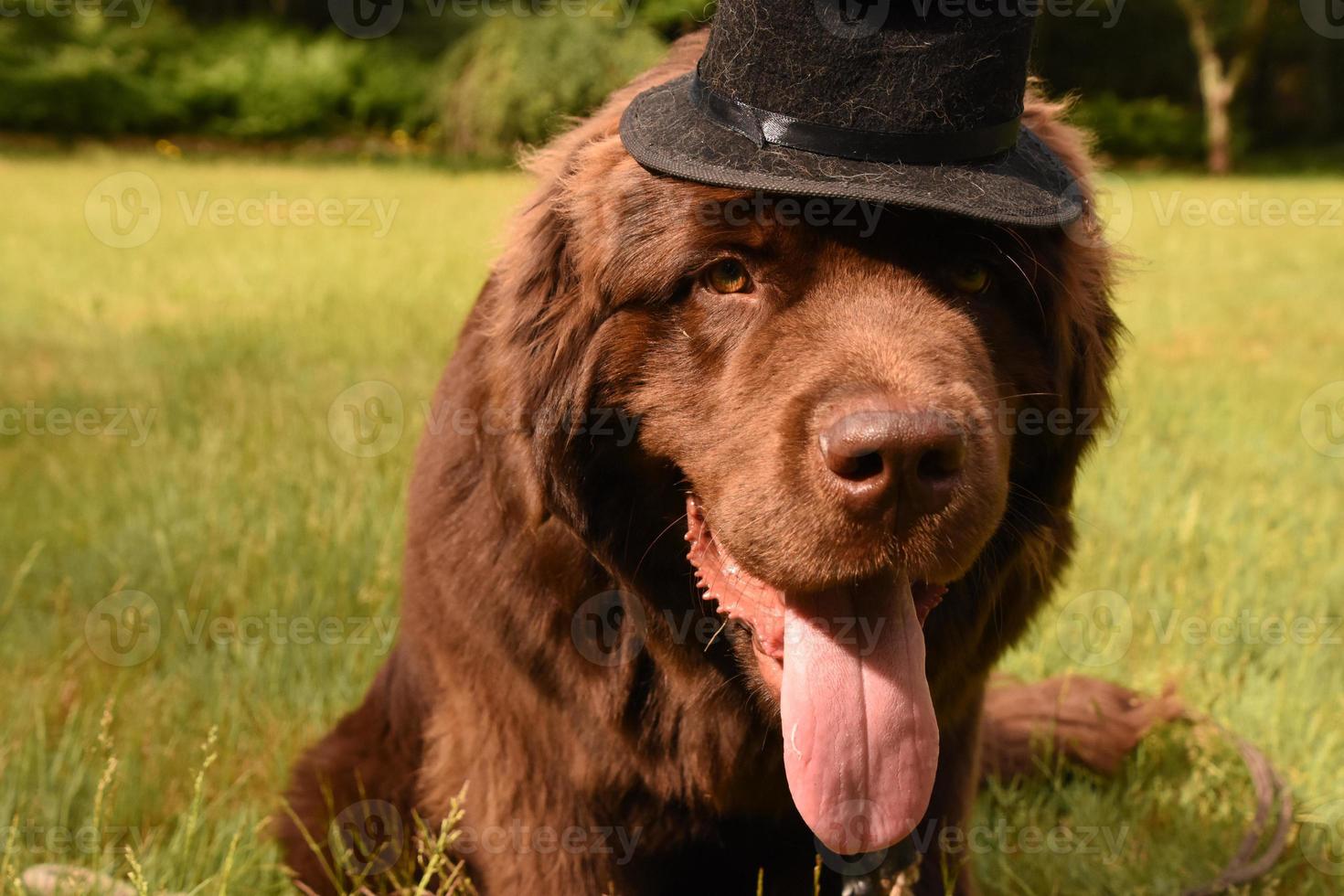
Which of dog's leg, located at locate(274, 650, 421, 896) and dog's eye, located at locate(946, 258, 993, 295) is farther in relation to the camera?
dog's leg, located at locate(274, 650, 421, 896)

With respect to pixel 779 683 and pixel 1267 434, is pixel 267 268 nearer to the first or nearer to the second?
pixel 1267 434

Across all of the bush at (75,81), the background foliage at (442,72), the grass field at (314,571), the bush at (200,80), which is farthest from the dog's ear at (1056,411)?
the bush at (75,81)

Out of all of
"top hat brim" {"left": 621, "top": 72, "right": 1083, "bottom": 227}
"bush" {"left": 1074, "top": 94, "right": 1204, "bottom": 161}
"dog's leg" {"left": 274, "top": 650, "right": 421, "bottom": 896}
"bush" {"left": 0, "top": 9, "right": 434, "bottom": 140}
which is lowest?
"bush" {"left": 1074, "top": 94, "right": 1204, "bottom": 161}

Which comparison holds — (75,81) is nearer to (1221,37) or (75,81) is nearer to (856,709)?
(1221,37)

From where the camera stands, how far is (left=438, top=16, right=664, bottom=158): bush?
22.2m

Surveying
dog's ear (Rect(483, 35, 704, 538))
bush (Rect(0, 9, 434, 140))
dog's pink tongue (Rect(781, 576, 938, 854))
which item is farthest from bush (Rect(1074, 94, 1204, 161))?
dog's pink tongue (Rect(781, 576, 938, 854))

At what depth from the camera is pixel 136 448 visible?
5.50 metres

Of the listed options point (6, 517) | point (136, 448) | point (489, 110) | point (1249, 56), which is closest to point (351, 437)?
point (136, 448)

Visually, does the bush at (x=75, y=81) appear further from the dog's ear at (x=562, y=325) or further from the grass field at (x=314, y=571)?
the dog's ear at (x=562, y=325)

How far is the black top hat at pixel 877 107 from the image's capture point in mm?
2092

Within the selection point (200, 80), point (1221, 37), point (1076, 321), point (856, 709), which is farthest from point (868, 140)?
point (1221, 37)

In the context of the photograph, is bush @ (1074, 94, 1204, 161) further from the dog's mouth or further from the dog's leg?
the dog's mouth

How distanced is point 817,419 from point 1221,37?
30633 mm

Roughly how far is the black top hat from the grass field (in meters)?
1.06
